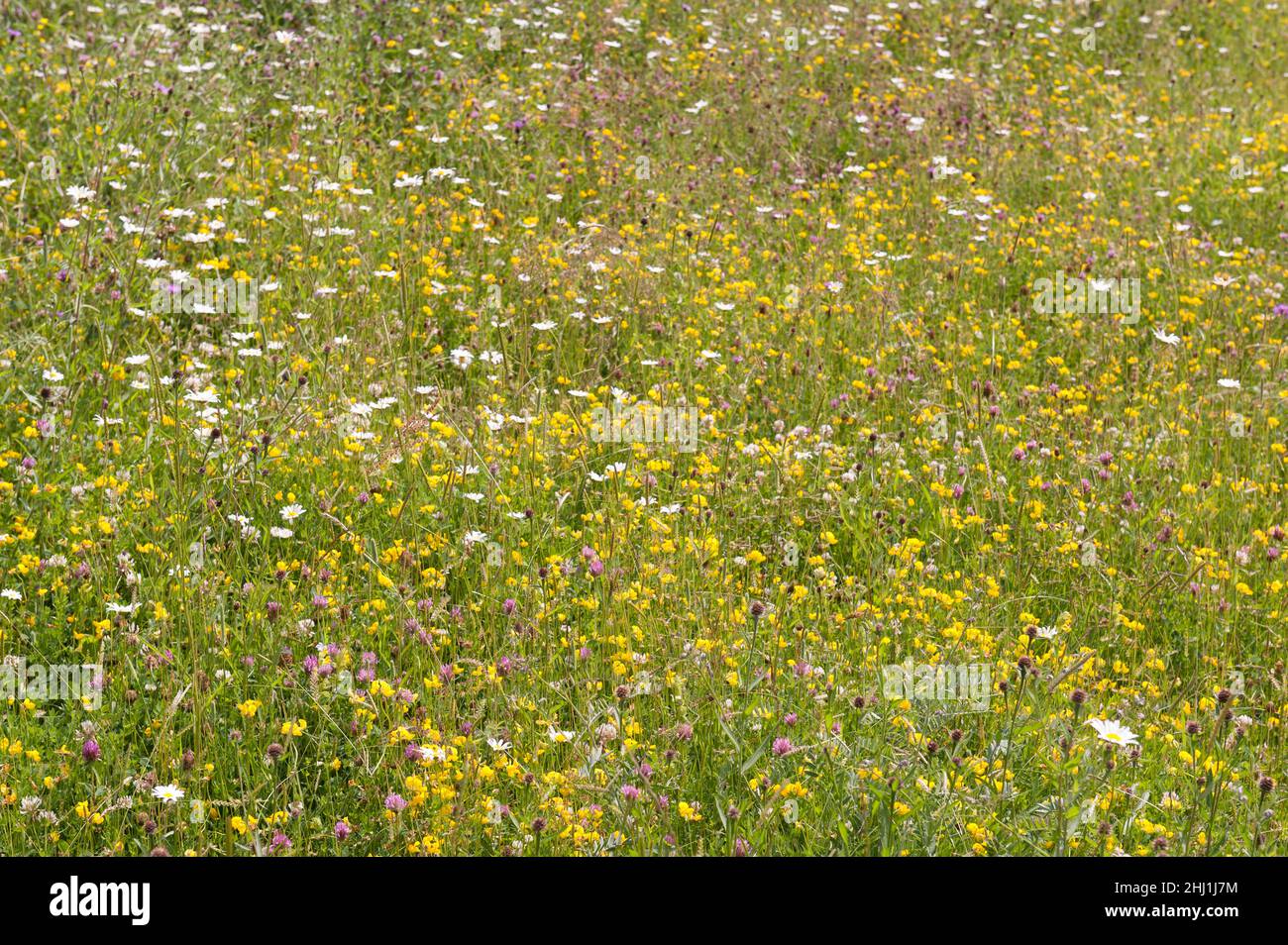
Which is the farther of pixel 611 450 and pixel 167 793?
pixel 611 450

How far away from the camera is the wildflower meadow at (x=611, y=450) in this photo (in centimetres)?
307

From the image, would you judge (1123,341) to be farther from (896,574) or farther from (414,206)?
(414,206)

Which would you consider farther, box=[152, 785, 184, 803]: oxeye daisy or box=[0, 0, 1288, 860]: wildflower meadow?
box=[0, 0, 1288, 860]: wildflower meadow

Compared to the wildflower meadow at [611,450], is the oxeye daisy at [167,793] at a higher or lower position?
lower

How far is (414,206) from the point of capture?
20.9ft

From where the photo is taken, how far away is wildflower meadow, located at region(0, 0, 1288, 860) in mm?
3070

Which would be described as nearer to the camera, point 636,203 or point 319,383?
point 319,383

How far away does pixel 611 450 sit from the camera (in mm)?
4656

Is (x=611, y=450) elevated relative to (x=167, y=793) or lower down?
elevated

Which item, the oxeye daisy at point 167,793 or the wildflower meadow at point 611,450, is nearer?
the oxeye daisy at point 167,793

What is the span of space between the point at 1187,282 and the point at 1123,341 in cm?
84

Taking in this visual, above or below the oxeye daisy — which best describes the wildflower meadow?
above
